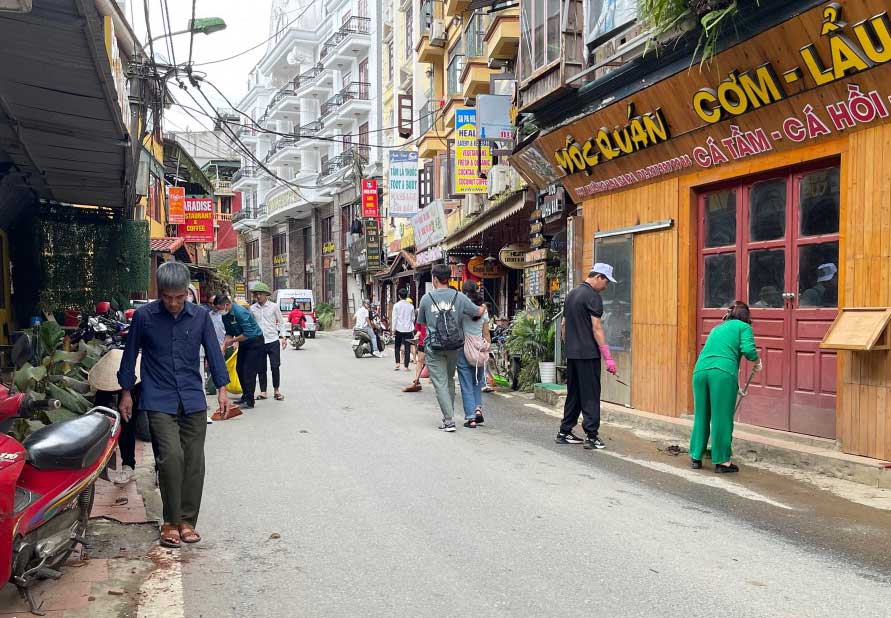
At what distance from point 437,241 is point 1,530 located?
811 inches

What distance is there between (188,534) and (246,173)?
194ft

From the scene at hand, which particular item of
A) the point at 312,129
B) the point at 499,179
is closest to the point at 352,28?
the point at 312,129

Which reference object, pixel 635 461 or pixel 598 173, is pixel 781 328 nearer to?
pixel 635 461

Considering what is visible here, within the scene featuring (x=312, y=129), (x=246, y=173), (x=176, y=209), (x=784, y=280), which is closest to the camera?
(x=784, y=280)

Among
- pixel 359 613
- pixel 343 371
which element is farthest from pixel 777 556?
pixel 343 371

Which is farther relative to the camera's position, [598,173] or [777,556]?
[598,173]

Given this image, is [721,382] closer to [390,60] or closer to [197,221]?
[197,221]

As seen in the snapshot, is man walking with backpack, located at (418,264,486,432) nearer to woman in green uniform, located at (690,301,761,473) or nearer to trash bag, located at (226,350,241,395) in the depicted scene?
woman in green uniform, located at (690,301,761,473)

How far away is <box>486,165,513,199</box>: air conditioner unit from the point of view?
56.1 ft

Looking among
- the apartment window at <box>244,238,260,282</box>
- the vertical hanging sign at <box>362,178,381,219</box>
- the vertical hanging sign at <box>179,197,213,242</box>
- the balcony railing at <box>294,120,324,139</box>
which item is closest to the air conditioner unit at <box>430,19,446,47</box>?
the vertical hanging sign at <box>362,178,381,219</box>

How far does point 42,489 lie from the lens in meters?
3.76

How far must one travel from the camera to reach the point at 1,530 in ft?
11.0

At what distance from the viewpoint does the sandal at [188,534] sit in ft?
15.7

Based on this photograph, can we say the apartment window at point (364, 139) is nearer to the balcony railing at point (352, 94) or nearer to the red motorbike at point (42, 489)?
the balcony railing at point (352, 94)
